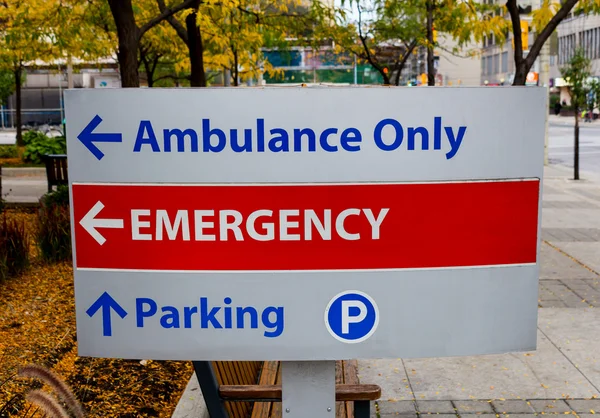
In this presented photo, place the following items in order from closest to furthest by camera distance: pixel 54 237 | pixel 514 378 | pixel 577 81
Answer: pixel 514 378
pixel 54 237
pixel 577 81

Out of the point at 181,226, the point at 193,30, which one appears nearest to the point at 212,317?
the point at 181,226

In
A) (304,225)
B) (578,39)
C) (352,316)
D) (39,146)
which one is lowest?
(39,146)

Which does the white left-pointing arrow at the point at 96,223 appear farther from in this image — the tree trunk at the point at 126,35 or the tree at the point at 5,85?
the tree at the point at 5,85

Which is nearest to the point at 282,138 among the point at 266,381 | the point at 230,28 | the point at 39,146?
the point at 266,381

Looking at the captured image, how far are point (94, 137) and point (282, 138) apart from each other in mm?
537

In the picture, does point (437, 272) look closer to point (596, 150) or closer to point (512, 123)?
point (512, 123)

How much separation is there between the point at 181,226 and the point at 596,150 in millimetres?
29314

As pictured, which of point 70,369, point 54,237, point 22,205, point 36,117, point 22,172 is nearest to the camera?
point 70,369

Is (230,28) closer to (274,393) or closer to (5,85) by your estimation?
(274,393)

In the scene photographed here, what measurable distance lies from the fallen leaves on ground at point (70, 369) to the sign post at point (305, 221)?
69.4 inches

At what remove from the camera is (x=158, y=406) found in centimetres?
447

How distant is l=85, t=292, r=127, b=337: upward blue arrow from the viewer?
223 cm

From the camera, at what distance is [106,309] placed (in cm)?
224

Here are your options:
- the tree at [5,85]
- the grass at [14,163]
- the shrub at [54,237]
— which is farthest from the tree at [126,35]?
the tree at [5,85]
